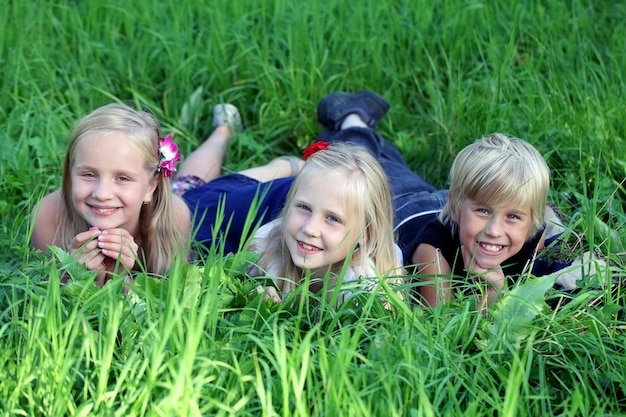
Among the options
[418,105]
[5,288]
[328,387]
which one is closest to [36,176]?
[5,288]

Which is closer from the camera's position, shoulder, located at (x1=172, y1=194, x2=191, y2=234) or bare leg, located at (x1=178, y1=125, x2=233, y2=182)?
shoulder, located at (x1=172, y1=194, x2=191, y2=234)

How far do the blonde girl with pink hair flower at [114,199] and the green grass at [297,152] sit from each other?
0.20 meters

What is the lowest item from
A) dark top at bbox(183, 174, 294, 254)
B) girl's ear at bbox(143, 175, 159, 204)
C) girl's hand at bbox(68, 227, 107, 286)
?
dark top at bbox(183, 174, 294, 254)

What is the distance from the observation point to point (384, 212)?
3266 millimetres

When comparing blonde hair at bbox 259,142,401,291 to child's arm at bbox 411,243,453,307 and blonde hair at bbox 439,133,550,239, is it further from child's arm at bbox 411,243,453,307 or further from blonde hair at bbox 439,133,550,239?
blonde hair at bbox 439,133,550,239

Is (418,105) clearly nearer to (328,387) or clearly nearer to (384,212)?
(384,212)

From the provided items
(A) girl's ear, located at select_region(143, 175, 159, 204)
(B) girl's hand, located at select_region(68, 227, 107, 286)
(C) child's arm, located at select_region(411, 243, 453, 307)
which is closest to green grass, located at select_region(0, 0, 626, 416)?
(B) girl's hand, located at select_region(68, 227, 107, 286)

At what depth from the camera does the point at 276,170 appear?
14.2ft

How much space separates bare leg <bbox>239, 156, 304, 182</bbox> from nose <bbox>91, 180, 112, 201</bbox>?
1133 millimetres

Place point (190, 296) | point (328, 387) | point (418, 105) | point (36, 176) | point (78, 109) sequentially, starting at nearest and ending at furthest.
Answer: point (328, 387) → point (190, 296) → point (36, 176) → point (78, 109) → point (418, 105)

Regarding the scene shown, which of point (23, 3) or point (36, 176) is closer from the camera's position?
point (36, 176)

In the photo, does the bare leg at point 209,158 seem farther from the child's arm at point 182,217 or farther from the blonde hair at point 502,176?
the blonde hair at point 502,176

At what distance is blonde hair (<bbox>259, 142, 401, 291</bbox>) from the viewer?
3.14 metres

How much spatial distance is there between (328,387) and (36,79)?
3.13 m
